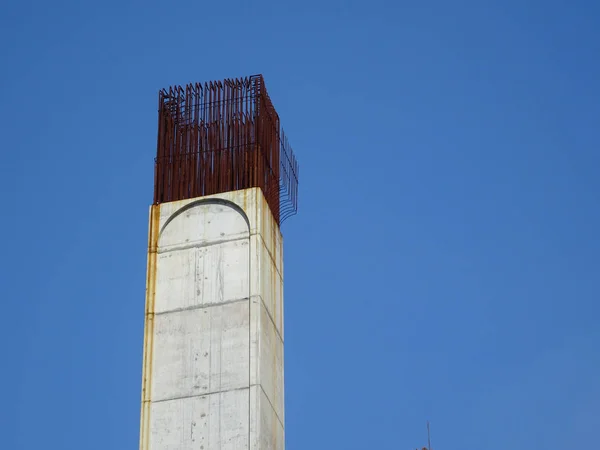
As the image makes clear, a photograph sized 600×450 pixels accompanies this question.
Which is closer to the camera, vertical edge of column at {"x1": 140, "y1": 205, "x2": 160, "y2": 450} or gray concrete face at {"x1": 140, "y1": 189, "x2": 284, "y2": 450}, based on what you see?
gray concrete face at {"x1": 140, "y1": 189, "x2": 284, "y2": 450}

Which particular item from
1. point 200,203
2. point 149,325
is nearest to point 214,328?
point 149,325

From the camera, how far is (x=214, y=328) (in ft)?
111

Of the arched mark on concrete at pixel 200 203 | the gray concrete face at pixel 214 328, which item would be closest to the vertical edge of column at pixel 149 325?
the gray concrete face at pixel 214 328

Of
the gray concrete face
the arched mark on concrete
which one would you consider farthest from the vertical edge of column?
the arched mark on concrete

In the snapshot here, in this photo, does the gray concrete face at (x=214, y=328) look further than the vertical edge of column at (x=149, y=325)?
No

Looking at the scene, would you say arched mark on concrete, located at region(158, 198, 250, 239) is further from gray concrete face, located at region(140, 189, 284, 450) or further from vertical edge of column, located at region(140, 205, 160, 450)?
vertical edge of column, located at region(140, 205, 160, 450)

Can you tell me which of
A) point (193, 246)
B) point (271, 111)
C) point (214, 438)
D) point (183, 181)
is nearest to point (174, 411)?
point (214, 438)

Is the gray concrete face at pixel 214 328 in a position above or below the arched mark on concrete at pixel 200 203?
below

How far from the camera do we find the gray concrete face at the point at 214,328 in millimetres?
32844

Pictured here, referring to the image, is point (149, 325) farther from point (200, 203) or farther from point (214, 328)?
point (200, 203)

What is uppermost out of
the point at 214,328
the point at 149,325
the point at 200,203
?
the point at 200,203

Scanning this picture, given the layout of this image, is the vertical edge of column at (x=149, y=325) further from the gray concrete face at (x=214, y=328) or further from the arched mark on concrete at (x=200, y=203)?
the arched mark on concrete at (x=200, y=203)

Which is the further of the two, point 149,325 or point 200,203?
point 200,203

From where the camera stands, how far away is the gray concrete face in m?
32.8
